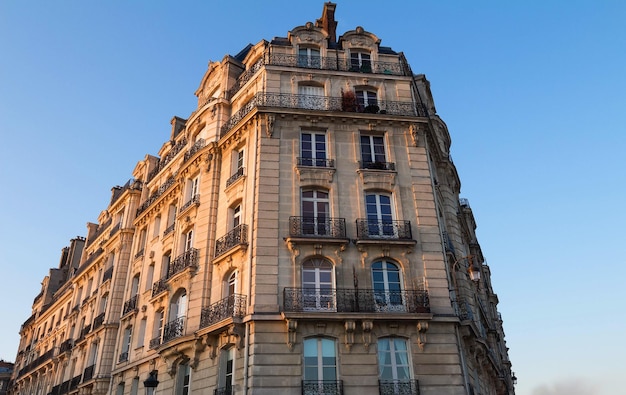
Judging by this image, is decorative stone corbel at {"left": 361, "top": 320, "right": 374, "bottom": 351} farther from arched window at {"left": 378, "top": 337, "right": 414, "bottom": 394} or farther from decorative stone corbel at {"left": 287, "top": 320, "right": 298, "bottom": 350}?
decorative stone corbel at {"left": 287, "top": 320, "right": 298, "bottom": 350}

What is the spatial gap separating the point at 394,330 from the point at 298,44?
12.9 metres

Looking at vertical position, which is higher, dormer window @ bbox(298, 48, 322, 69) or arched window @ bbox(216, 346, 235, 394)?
dormer window @ bbox(298, 48, 322, 69)

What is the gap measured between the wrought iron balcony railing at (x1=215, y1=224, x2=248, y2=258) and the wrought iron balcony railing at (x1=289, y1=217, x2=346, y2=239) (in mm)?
1677

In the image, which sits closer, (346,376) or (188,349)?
(346,376)

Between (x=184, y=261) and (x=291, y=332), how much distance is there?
259 inches

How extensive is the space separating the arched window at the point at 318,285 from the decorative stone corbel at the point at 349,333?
712 mm

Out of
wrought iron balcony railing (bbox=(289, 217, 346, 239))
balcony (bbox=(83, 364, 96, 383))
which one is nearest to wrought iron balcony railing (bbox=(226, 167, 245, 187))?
wrought iron balcony railing (bbox=(289, 217, 346, 239))

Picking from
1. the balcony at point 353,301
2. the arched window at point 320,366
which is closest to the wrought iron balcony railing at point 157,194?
the balcony at point 353,301

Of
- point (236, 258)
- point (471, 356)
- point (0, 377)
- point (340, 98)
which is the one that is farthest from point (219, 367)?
point (0, 377)

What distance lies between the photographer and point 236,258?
1798 cm

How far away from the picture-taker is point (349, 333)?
15883mm

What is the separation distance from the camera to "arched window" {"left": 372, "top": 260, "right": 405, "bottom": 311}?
16.6 m

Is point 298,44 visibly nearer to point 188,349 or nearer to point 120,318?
point 188,349

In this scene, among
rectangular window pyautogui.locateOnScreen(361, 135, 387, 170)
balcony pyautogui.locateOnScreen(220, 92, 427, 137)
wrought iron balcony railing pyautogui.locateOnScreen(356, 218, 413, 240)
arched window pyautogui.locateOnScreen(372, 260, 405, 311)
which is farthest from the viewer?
balcony pyautogui.locateOnScreen(220, 92, 427, 137)
